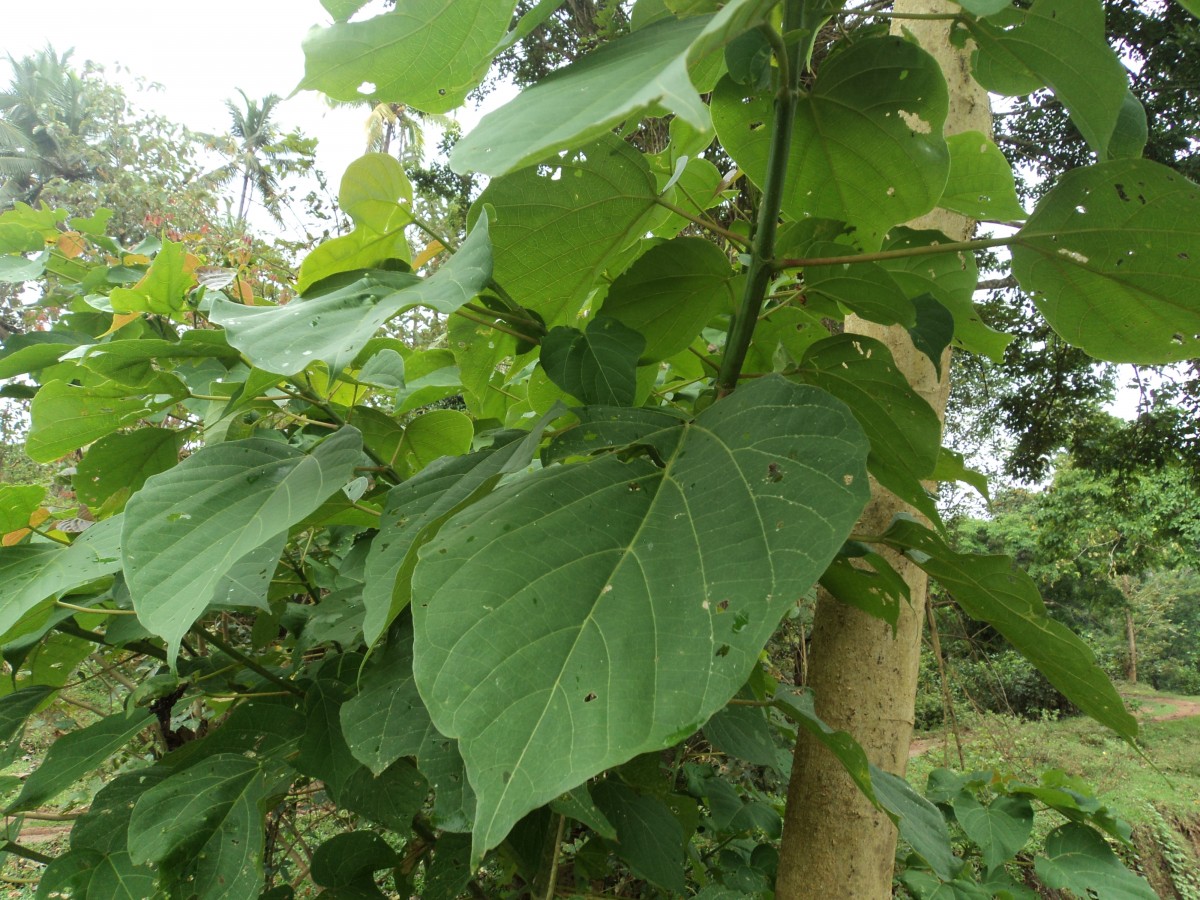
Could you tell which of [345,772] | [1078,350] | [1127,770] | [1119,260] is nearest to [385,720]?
[345,772]

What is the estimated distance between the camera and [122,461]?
72 cm

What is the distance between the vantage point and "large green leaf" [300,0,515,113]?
44 cm

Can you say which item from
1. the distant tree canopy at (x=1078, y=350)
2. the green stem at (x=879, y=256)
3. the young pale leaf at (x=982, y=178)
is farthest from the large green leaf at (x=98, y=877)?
the distant tree canopy at (x=1078, y=350)

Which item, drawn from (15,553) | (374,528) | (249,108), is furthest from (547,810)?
(249,108)

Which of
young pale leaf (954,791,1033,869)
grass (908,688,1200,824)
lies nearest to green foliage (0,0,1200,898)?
young pale leaf (954,791,1033,869)

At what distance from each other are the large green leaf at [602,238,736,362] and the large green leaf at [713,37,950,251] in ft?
0.31

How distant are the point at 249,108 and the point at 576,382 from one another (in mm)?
15243

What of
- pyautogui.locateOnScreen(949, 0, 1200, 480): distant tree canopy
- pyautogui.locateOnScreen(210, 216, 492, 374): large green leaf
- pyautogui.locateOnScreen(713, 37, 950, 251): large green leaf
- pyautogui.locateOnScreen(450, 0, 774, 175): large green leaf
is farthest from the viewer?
pyautogui.locateOnScreen(949, 0, 1200, 480): distant tree canopy

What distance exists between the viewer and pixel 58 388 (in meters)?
0.66

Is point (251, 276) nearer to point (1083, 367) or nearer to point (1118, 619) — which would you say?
point (1083, 367)

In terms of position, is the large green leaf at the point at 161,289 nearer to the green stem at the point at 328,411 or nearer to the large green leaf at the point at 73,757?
the green stem at the point at 328,411

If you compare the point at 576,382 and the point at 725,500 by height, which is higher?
the point at 576,382

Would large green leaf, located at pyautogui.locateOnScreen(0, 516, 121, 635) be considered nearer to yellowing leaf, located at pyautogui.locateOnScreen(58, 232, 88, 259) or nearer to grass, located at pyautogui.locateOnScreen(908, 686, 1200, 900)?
yellowing leaf, located at pyautogui.locateOnScreen(58, 232, 88, 259)

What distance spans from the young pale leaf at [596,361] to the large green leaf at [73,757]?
1.94 feet
